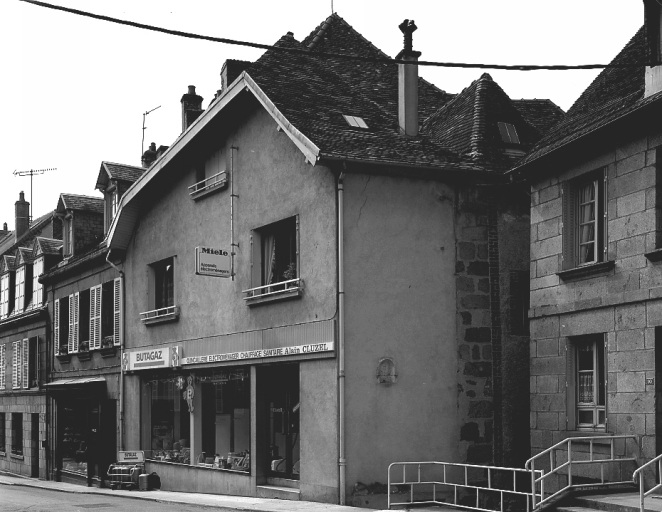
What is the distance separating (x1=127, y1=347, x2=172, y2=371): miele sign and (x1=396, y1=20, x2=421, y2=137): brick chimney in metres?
8.30

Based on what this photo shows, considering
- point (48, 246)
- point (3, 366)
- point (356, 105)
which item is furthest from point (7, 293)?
point (356, 105)

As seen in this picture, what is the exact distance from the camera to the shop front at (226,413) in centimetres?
1875

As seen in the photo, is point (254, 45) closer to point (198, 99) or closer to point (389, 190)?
point (389, 190)

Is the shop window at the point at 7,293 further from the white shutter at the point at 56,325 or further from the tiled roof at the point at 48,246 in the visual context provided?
the white shutter at the point at 56,325

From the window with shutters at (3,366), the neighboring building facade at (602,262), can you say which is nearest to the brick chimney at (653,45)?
the neighboring building facade at (602,262)

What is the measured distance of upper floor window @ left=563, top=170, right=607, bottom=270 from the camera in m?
15.4

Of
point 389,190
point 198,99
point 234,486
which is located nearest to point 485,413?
point 389,190

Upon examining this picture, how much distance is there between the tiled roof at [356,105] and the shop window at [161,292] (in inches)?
238

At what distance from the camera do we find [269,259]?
20.2 m

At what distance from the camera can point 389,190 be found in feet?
58.2

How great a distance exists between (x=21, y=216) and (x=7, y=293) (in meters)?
6.92

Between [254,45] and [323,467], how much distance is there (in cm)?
822

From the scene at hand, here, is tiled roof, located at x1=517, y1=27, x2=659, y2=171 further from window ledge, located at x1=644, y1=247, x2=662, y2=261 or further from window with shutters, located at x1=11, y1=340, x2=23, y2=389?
window with shutters, located at x1=11, y1=340, x2=23, y2=389

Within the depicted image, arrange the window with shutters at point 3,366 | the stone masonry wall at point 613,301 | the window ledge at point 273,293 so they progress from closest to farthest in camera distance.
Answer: the stone masonry wall at point 613,301
the window ledge at point 273,293
the window with shutters at point 3,366
